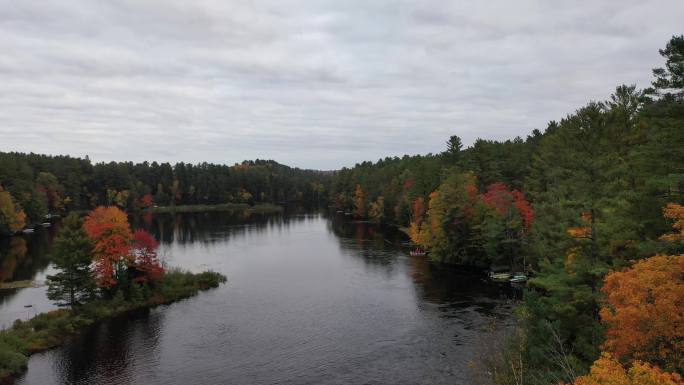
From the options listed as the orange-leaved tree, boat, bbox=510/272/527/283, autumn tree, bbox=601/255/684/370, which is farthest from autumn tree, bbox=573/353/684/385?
the orange-leaved tree

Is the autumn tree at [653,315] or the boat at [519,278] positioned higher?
the autumn tree at [653,315]

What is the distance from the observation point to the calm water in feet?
113

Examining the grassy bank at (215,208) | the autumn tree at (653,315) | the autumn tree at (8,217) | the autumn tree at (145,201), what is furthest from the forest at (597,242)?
the autumn tree at (145,201)

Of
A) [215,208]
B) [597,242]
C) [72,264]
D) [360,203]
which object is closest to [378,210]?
[360,203]

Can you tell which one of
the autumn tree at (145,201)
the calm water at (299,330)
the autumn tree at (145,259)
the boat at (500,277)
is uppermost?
the autumn tree at (145,201)

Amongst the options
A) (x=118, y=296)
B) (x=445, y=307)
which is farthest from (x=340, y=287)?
(x=118, y=296)

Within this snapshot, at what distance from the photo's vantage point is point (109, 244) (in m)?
49.7

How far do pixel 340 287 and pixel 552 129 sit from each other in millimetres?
52235

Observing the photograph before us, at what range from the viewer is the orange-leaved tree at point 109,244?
4941cm

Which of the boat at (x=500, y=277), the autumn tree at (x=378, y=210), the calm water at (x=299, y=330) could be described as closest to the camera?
the calm water at (x=299, y=330)

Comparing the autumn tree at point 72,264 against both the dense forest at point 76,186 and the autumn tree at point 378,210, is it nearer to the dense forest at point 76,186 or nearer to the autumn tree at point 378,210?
the dense forest at point 76,186

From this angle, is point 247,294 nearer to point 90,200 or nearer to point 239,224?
point 239,224

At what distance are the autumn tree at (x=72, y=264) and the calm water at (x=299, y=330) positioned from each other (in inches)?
195

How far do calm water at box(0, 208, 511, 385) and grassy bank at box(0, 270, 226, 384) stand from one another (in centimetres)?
120
